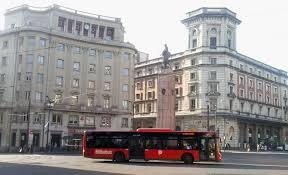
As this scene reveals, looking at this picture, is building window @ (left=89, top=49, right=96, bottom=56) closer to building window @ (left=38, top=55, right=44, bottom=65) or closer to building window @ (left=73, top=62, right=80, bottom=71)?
building window @ (left=73, top=62, right=80, bottom=71)

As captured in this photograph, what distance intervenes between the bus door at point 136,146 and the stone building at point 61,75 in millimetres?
29899

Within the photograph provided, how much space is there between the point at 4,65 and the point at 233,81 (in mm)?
45320

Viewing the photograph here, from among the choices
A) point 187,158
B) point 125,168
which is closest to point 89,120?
point 187,158

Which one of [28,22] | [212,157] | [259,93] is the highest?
[28,22]

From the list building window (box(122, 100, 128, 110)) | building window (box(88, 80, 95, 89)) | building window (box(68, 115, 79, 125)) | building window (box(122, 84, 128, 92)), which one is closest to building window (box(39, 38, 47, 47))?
building window (box(88, 80, 95, 89))

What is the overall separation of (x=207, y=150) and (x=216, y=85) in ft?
172

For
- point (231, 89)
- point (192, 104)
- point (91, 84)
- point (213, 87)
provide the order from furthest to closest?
point (192, 104), point (231, 89), point (213, 87), point (91, 84)

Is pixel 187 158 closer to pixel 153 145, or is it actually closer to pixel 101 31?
pixel 153 145

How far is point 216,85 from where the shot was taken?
8469 cm

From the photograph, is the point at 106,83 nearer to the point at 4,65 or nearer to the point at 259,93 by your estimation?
the point at 4,65

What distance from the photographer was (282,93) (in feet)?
358

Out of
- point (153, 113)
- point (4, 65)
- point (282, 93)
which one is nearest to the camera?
point (4, 65)

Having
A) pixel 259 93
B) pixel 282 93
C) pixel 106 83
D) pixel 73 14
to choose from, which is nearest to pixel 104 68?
pixel 106 83

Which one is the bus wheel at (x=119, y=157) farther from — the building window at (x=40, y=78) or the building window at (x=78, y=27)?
the building window at (x=78, y=27)
